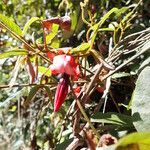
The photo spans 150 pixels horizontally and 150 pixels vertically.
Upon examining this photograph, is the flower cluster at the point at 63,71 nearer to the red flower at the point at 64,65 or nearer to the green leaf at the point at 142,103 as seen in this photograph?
the red flower at the point at 64,65

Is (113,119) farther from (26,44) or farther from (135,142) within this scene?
(135,142)

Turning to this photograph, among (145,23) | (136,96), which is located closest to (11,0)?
(145,23)

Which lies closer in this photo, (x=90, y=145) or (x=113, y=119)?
(x=90, y=145)

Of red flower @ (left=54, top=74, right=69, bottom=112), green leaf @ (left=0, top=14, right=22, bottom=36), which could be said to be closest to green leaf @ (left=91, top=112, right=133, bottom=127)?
red flower @ (left=54, top=74, right=69, bottom=112)

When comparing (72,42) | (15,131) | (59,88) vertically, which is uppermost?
(59,88)

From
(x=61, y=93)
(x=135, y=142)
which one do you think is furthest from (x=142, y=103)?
(x=135, y=142)

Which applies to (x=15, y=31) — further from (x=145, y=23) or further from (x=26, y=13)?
(x=26, y=13)

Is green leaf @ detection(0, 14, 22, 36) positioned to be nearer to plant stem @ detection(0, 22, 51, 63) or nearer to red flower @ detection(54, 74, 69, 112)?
plant stem @ detection(0, 22, 51, 63)
